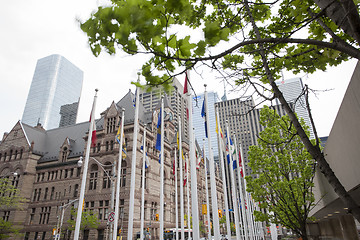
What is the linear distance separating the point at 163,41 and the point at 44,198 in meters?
55.0

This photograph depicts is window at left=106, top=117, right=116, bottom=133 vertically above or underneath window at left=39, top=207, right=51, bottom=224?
above

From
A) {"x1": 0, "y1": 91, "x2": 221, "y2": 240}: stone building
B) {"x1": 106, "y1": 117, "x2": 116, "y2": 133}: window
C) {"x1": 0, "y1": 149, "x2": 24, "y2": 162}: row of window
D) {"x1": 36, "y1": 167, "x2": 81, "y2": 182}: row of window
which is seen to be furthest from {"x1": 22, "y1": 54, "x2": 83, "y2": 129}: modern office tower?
{"x1": 106, "y1": 117, "x2": 116, "y2": 133}: window

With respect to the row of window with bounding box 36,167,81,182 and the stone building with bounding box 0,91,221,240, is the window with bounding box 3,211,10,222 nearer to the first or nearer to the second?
the stone building with bounding box 0,91,221,240

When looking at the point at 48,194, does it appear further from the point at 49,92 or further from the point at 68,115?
the point at 49,92

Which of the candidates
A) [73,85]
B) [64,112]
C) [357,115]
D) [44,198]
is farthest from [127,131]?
[73,85]

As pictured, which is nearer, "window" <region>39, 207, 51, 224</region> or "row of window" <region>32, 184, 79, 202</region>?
"window" <region>39, 207, 51, 224</region>

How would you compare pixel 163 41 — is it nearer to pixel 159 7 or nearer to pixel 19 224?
pixel 159 7

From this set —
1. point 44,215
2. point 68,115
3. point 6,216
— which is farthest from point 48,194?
point 68,115

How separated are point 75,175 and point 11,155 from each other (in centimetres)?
1753

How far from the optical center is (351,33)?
294 centimetres

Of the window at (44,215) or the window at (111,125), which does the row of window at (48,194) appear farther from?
the window at (111,125)

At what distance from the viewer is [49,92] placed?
579ft

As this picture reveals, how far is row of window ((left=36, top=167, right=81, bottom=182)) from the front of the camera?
157ft

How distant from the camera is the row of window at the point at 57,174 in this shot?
157 ft
